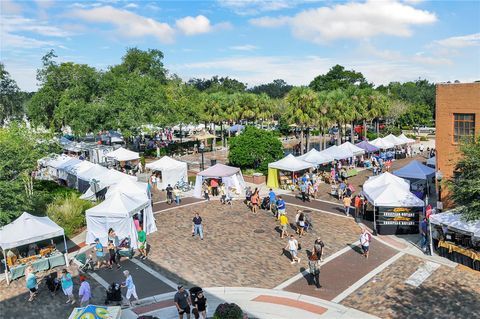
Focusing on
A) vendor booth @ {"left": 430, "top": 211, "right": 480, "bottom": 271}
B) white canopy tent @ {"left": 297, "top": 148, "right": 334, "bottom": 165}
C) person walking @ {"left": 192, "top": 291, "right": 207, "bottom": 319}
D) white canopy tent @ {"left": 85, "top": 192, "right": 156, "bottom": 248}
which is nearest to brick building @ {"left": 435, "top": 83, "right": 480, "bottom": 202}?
vendor booth @ {"left": 430, "top": 211, "right": 480, "bottom": 271}

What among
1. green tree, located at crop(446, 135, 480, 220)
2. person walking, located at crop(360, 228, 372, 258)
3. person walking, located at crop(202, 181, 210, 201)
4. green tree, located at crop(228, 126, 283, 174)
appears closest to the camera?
green tree, located at crop(446, 135, 480, 220)

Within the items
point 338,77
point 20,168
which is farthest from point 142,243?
point 338,77

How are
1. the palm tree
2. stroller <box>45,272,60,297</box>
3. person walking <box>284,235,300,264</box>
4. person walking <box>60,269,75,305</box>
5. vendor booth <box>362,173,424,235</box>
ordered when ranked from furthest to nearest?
the palm tree < vendor booth <box>362,173,424,235</box> < person walking <box>284,235,300,264</box> < stroller <box>45,272,60,297</box> < person walking <box>60,269,75,305</box>

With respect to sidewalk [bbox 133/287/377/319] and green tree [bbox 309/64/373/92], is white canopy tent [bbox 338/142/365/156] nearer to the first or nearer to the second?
sidewalk [bbox 133/287/377/319]

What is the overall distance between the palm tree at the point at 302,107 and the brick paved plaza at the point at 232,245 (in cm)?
1606

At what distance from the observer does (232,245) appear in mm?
19297

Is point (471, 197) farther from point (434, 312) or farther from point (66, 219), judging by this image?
point (66, 219)

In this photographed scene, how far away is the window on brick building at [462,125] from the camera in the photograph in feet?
71.2

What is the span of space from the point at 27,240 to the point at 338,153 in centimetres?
2629

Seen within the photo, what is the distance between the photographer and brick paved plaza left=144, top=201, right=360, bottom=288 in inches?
634

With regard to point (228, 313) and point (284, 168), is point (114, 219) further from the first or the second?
point (284, 168)

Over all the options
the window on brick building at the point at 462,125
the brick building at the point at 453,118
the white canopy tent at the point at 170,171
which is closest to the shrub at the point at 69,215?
the white canopy tent at the point at 170,171

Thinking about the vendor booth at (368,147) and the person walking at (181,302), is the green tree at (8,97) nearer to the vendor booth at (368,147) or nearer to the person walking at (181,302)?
the vendor booth at (368,147)

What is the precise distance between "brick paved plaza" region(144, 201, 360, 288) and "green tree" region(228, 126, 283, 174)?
31.8 ft
